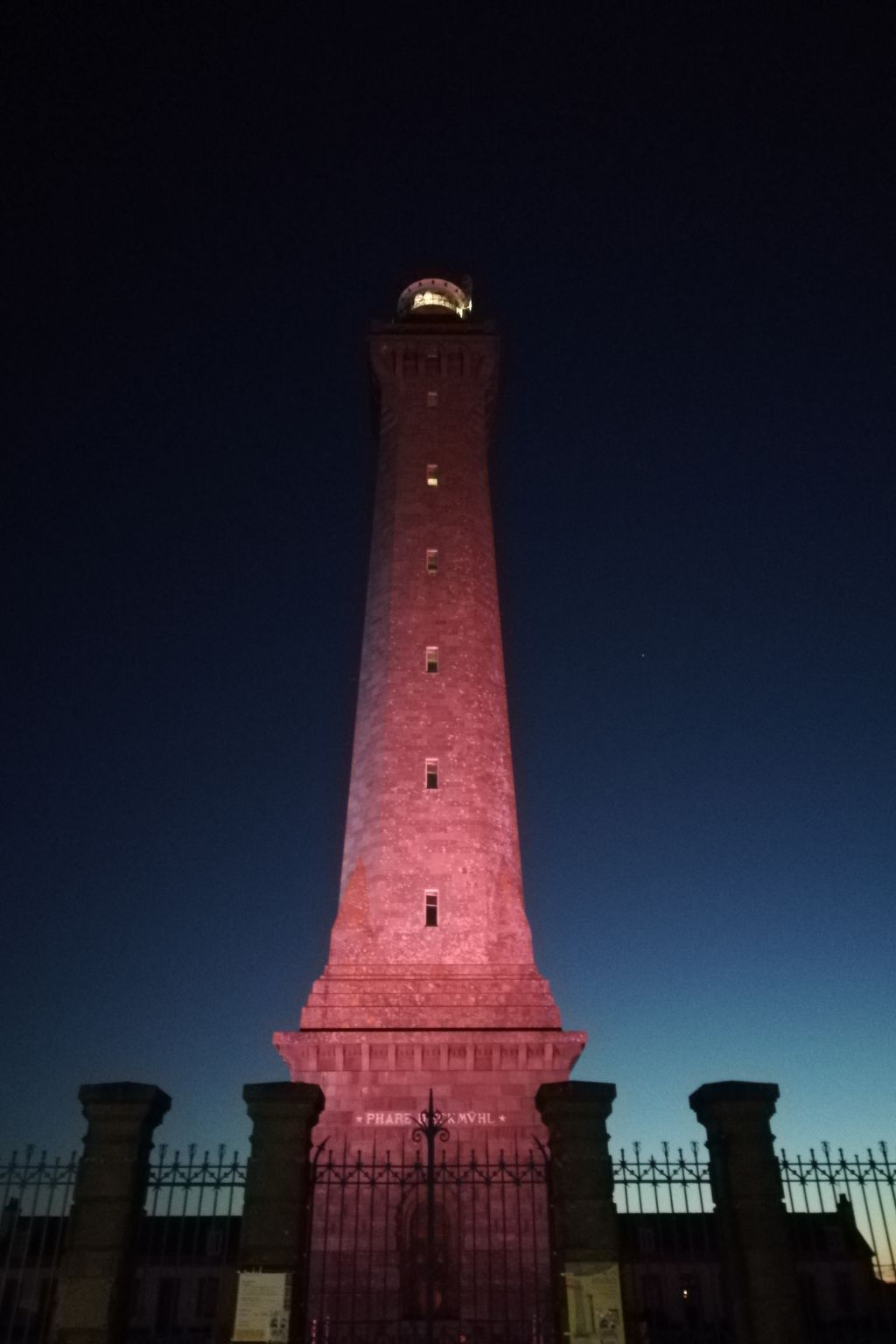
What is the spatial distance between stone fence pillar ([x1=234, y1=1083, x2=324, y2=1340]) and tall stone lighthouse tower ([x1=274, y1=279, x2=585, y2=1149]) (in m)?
10.1

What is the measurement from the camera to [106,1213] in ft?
41.6

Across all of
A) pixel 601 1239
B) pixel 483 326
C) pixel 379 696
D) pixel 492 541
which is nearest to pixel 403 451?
pixel 492 541

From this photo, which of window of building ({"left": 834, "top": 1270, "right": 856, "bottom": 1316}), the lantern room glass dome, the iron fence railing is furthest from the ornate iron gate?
the lantern room glass dome

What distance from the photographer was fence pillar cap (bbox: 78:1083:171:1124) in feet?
43.5

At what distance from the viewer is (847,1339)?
1382 cm

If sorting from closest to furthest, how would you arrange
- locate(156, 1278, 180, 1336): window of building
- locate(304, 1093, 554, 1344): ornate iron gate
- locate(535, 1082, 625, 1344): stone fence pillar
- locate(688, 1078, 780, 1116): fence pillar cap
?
locate(535, 1082, 625, 1344): stone fence pillar → locate(688, 1078, 780, 1116): fence pillar cap → locate(304, 1093, 554, 1344): ornate iron gate → locate(156, 1278, 180, 1336): window of building

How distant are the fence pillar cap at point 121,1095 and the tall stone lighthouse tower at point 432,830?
10.3 metres

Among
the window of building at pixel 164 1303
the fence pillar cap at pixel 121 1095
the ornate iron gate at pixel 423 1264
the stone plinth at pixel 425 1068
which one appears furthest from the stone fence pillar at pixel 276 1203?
the window of building at pixel 164 1303

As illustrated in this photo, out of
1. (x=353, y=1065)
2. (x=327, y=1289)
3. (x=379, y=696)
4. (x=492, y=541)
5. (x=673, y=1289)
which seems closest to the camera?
(x=327, y=1289)

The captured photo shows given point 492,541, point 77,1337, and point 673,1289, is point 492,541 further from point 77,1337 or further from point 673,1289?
point 673,1289

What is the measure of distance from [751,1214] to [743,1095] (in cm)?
138

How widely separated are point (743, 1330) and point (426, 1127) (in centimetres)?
447

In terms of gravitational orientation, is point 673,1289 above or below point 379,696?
below

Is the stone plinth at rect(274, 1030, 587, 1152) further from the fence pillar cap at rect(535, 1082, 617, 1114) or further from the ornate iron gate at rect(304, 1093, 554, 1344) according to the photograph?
the fence pillar cap at rect(535, 1082, 617, 1114)
